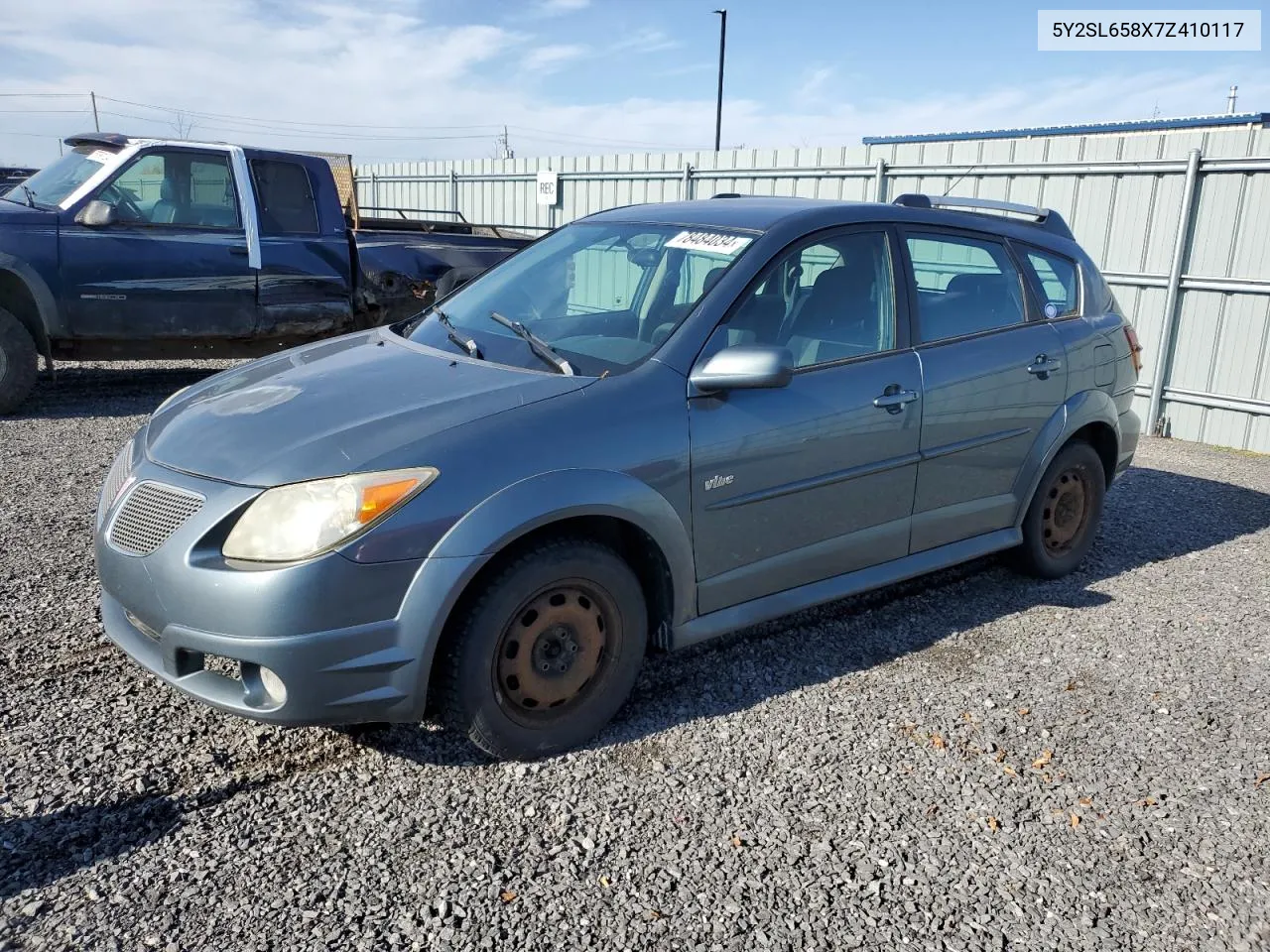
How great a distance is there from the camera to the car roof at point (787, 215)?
13.0 feet

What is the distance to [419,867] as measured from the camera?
2.67 meters

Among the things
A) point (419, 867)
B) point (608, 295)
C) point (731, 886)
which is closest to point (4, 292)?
point (608, 295)

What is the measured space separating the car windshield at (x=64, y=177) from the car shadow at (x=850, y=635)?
643 centimetres

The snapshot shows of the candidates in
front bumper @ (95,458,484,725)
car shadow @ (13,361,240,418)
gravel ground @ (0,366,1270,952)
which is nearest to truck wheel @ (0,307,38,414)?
car shadow @ (13,361,240,418)

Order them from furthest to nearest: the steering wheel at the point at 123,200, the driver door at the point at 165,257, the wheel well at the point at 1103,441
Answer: the steering wheel at the point at 123,200 → the driver door at the point at 165,257 → the wheel well at the point at 1103,441

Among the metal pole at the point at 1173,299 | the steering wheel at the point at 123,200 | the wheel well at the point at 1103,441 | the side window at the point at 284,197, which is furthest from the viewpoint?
the metal pole at the point at 1173,299

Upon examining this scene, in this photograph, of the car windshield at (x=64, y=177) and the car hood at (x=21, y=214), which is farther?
the car windshield at (x=64, y=177)

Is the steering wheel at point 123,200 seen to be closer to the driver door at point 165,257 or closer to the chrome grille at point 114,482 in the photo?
the driver door at point 165,257

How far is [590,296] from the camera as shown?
4.22 metres

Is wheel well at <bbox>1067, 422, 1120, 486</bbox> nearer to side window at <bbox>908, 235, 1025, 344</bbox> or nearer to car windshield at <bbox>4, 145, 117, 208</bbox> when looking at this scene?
side window at <bbox>908, 235, 1025, 344</bbox>

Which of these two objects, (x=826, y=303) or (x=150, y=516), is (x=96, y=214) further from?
(x=826, y=303)

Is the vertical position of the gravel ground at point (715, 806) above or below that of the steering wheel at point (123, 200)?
below

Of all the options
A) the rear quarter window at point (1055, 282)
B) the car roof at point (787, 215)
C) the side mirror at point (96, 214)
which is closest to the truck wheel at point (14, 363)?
the side mirror at point (96, 214)

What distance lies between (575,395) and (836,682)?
5.09 feet
